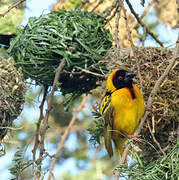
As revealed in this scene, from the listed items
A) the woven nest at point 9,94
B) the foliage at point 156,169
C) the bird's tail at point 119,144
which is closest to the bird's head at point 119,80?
the bird's tail at point 119,144

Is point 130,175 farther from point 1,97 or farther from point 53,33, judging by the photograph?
point 53,33

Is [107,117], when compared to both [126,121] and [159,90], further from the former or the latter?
[159,90]

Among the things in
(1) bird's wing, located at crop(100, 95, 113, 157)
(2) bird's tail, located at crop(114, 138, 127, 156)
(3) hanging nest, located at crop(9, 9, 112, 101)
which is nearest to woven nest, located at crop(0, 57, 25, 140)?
(3) hanging nest, located at crop(9, 9, 112, 101)

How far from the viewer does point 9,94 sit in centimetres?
281

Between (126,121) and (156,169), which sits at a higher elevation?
(126,121)

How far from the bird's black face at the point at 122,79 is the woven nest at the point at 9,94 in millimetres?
697

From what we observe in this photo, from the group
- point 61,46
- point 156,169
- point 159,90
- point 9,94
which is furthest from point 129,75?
point 156,169

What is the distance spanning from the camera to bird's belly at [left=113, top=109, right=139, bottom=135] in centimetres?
312

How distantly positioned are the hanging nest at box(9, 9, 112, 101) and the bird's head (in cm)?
15

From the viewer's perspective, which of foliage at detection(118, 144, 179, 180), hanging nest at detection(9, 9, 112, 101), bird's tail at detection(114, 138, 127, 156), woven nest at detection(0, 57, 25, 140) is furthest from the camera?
bird's tail at detection(114, 138, 127, 156)

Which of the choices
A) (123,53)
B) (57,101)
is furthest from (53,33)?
(57,101)

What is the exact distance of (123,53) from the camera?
327cm

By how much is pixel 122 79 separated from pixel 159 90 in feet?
0.93

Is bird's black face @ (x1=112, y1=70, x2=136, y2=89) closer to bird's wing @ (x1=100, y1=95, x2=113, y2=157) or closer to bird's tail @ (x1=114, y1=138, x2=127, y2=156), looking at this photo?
bird's wing @ (x1=100, y1=95, x2=113, y2=157)
